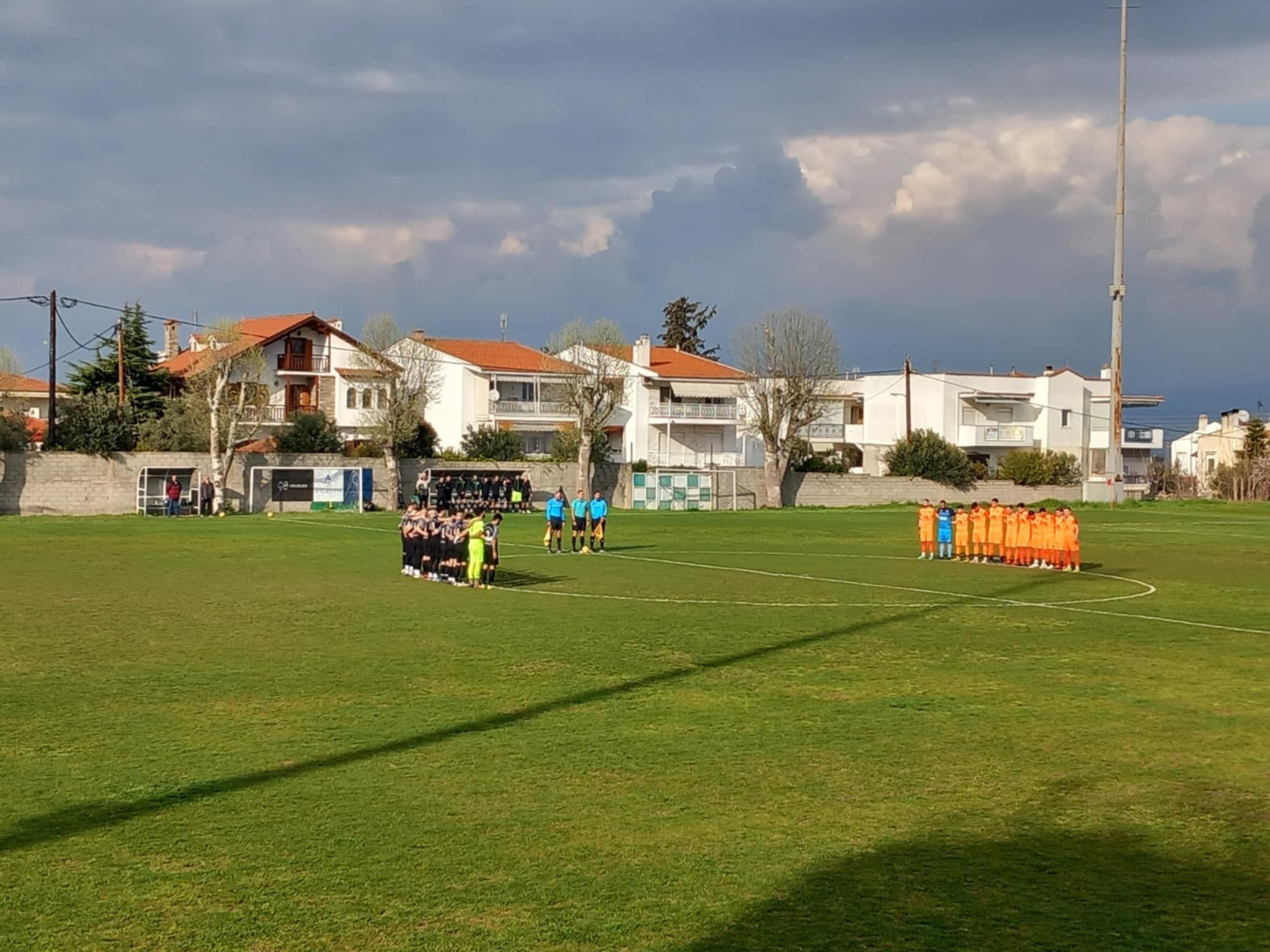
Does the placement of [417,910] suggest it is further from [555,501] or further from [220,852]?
[555,501]

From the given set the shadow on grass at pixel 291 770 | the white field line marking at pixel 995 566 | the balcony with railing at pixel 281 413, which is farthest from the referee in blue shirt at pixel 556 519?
the balcony with railing at pixel 281 413

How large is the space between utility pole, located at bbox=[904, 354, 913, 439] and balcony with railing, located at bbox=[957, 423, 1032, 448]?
3.90m

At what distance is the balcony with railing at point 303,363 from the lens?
80438 mm

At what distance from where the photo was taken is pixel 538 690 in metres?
15.6

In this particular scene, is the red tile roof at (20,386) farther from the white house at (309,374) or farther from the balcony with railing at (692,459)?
the balcony with railing at (692,459)

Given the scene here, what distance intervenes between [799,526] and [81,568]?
29.5 meters

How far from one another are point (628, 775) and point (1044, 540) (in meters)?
24.6

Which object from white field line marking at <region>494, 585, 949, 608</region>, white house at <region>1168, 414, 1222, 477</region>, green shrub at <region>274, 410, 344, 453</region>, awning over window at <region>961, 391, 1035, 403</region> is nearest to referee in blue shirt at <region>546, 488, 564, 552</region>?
white field line marking at <region>494, 585, 949, 608</region>

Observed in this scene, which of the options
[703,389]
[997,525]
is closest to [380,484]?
[703,389]

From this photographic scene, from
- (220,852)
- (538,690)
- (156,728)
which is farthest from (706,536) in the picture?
(220,852)

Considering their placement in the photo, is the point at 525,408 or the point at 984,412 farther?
the point at 984,412

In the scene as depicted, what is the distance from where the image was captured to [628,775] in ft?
38.1

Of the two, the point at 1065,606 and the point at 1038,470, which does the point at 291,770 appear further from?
the point at 1038,470

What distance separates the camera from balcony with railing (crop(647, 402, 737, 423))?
88.4 meters
